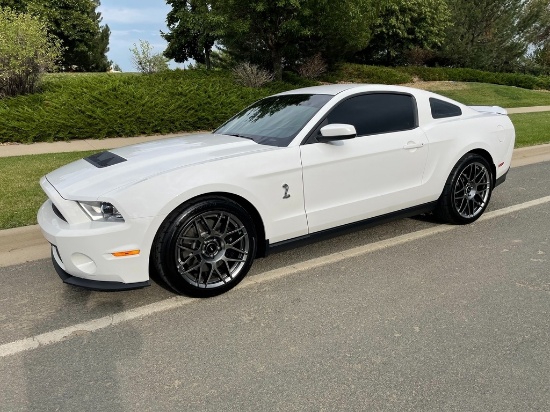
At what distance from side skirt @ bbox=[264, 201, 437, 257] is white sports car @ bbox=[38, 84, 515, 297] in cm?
1

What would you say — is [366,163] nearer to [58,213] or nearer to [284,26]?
[58,213]

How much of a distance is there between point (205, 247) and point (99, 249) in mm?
736

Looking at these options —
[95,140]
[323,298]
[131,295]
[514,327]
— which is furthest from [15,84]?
[514,327]

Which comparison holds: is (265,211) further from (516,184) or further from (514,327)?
(516,184)

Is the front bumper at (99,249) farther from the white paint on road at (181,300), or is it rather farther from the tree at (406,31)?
the tree at (406,31)

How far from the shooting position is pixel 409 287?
3645 millimetres

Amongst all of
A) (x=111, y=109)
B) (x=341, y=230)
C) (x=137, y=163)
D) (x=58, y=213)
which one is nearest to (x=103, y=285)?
(x=58, y=213)

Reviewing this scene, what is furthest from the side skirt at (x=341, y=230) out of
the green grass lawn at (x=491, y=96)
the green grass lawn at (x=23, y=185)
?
the green grass lawn at (x=491, y=96)

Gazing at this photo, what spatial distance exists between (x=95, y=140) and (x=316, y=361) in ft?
30.9

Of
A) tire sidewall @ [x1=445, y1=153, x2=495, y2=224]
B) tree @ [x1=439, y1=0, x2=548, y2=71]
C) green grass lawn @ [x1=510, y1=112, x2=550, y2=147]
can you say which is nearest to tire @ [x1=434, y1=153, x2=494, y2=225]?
tire sidewall @ [x1=445, y1=153, x2=495, y2=224]

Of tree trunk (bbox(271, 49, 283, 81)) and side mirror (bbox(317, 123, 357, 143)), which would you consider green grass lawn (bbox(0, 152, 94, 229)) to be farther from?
tree trunk (bbox(271, 49, 283, 81))

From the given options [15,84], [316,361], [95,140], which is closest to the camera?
[316,361]

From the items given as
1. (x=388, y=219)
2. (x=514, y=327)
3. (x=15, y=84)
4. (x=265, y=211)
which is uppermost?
(x=15, y=84)

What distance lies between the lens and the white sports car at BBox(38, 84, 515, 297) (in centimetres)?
316
